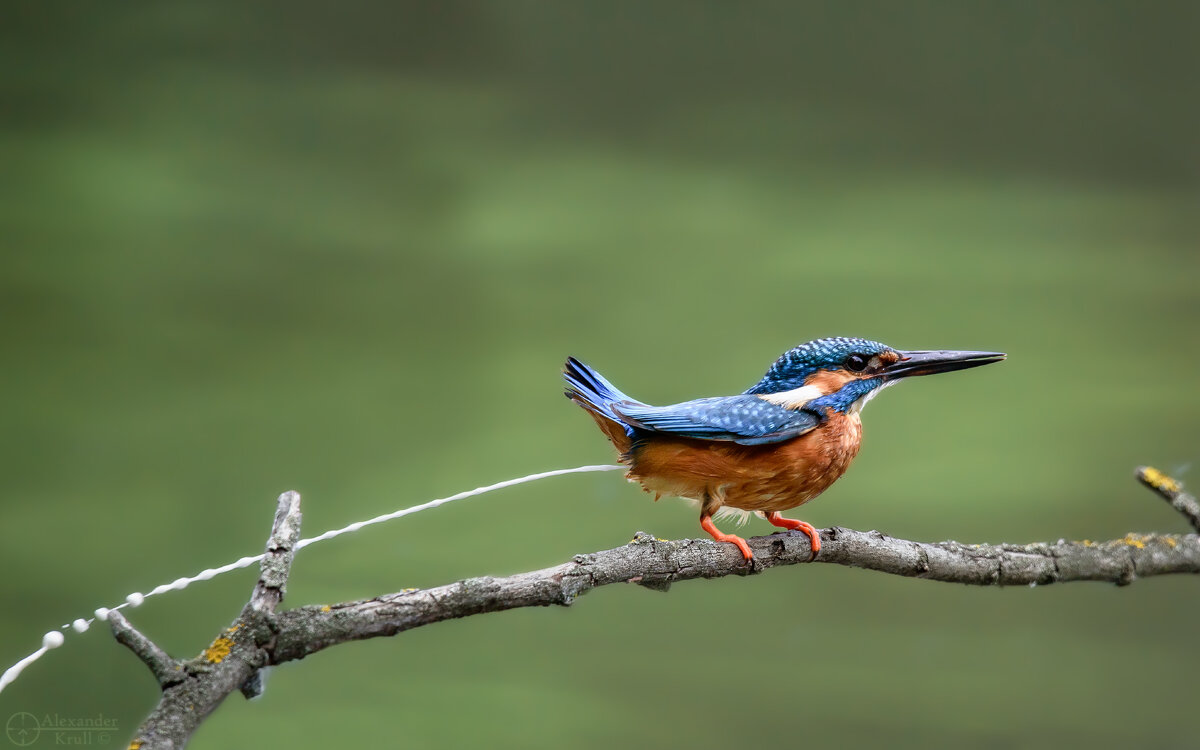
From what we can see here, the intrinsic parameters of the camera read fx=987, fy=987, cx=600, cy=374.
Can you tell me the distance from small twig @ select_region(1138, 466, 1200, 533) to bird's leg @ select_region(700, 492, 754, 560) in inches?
32.0

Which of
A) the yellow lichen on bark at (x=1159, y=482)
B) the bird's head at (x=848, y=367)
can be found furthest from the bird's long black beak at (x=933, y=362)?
the yellow lichen on bark at (x=1159, y=482)

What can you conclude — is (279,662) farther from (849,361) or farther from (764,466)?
(849,361)

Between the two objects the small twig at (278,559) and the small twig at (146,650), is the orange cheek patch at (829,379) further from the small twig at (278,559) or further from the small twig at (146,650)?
the small twig at (146,650)

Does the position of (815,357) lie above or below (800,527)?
above

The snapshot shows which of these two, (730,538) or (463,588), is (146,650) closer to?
(463,588)

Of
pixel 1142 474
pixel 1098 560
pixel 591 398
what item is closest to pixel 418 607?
pixel 591 398

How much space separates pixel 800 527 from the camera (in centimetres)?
121

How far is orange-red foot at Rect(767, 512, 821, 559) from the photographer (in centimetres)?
119

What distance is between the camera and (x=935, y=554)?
127cm

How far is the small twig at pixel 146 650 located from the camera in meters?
0.81

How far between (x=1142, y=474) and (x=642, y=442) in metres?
0.91

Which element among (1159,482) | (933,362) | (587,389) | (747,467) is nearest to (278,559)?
(587,389)

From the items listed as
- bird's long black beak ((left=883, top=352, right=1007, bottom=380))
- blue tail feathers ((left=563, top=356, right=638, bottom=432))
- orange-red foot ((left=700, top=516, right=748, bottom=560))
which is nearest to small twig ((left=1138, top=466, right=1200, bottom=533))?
bird's long black beak ((left=883, top=352, right=1007, bottom=380))

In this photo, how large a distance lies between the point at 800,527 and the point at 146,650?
2.42 ft
